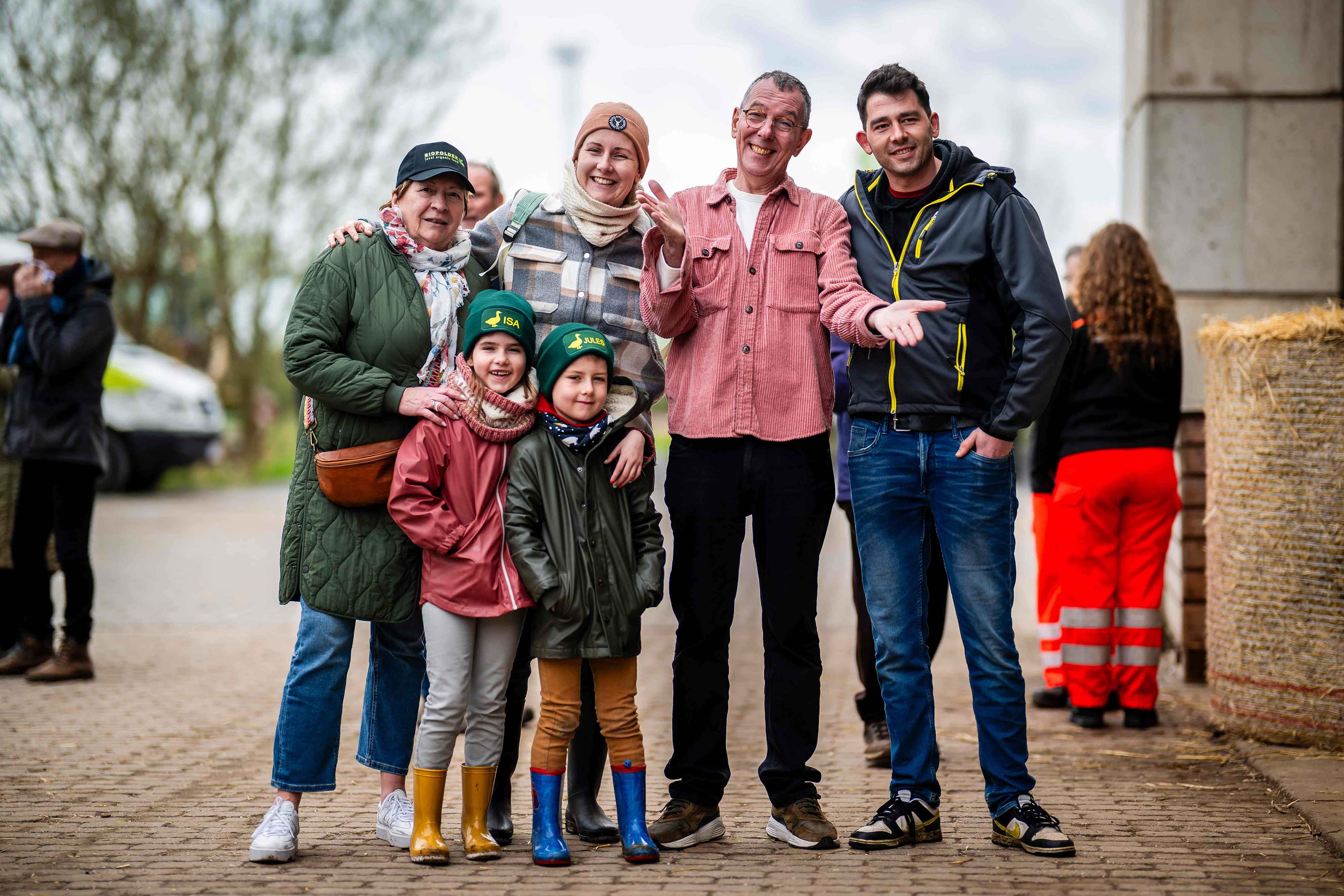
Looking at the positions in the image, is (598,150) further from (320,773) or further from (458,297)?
(320,773)

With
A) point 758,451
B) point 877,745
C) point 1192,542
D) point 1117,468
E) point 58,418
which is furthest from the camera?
point 58,418

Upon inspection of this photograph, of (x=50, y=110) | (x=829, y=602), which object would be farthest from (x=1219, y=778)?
(x=50, y=110)

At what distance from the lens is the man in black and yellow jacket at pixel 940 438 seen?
4062 millimetres

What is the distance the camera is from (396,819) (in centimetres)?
421

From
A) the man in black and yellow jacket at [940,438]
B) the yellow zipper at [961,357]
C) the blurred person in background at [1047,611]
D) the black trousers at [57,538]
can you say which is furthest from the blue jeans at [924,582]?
the black trousers at [57,538]

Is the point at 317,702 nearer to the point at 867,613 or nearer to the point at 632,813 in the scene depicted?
the point at 632,813

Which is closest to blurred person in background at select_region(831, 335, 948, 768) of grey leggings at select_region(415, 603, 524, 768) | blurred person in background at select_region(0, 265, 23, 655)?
grey leggings at select_region(415, 603, 524, 768)

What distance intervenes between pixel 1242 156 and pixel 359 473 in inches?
220

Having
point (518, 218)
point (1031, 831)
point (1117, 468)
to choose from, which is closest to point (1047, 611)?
point (1117, 468)

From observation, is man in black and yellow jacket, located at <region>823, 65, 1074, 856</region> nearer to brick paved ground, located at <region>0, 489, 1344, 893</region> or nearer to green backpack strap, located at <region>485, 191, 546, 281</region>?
brick paved ground, located at <region>0, 489, 1344, 893</region>

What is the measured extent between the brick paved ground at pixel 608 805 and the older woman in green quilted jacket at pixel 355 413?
12.2 inches

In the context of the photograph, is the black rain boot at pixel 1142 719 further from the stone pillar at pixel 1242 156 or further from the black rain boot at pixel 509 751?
the black rain boot at pixel 509 751

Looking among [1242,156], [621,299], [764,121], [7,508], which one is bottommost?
[7,508]

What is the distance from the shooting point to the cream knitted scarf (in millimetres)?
4176
